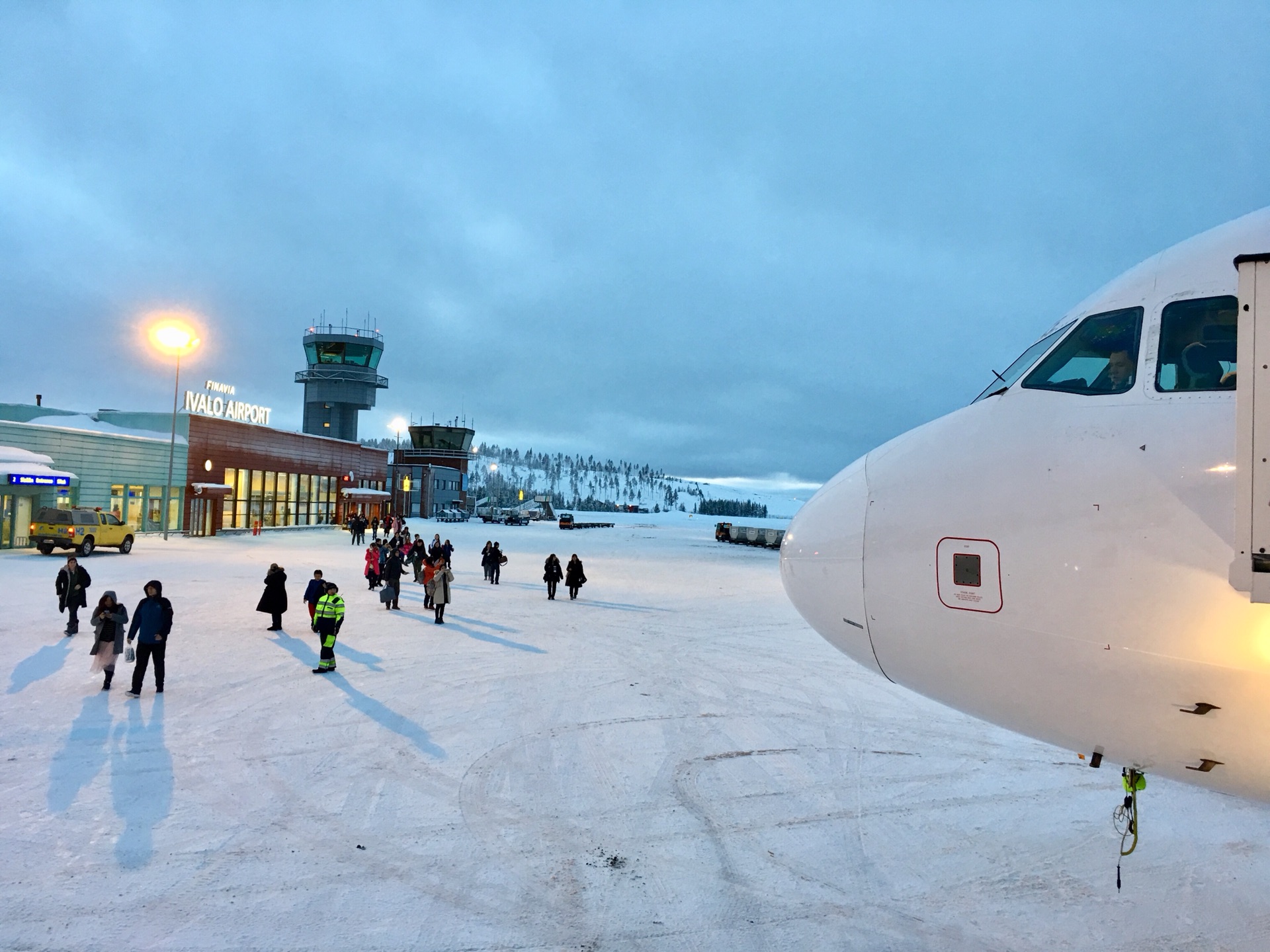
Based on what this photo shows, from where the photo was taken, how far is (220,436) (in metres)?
45.0

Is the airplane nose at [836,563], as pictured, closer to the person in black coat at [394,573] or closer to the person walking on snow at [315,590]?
the person walking on snow at [315,590]

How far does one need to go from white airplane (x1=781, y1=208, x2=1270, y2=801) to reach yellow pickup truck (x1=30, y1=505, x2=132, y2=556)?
3495 cm

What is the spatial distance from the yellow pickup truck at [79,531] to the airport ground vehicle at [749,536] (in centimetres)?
3785

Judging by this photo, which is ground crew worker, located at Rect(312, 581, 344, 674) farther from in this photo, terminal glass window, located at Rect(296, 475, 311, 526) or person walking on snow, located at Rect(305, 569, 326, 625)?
terminal glass window, located at Rect(296, 475, 311, 526)

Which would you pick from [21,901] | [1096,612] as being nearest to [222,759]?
[21,901]

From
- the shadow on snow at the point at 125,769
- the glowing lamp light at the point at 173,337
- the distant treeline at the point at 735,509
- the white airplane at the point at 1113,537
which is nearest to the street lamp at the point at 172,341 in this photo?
the glowing lamp light at the point at 173,337

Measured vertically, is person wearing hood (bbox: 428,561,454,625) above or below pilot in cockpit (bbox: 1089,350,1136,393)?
below

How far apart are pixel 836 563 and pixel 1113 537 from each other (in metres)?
1.63

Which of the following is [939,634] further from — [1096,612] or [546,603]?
[546,603]

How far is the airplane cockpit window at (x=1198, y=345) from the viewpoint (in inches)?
135

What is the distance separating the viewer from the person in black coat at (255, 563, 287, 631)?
49.5 ft

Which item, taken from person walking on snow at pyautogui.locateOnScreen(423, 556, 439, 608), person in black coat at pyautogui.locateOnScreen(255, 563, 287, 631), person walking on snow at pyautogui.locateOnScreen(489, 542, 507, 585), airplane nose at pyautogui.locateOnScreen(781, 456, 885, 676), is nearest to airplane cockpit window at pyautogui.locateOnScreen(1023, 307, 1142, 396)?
airplane nose at pyautogui.locateOnScreen(781, 456, 885, 676)

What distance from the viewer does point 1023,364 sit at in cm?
451

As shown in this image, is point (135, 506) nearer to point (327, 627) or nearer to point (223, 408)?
point (223, 408)
